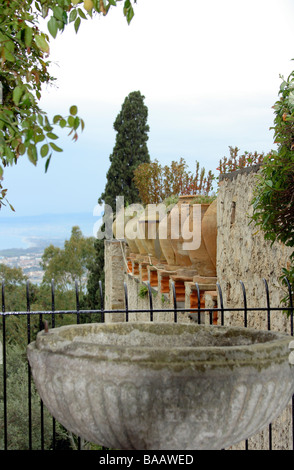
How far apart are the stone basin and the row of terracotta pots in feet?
16.4

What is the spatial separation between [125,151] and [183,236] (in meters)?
10.9

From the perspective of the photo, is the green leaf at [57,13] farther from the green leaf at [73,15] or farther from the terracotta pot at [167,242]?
the terracotta pot at [167,242]

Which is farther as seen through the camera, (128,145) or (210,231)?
(128,145)

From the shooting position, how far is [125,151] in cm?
1822

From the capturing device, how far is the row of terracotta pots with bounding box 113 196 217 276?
7.21 meters

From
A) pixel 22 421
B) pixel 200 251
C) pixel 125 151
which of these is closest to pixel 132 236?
pixel 200 251

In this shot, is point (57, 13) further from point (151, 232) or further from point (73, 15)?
point (151, 232)

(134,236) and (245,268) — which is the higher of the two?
(134,236)

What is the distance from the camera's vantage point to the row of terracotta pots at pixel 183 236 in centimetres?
721

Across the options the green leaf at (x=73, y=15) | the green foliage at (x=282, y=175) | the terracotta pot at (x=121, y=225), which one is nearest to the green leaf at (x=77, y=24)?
the green leaf at (x=73, y=15)

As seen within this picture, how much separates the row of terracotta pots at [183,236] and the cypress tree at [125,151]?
7526 millimetres
